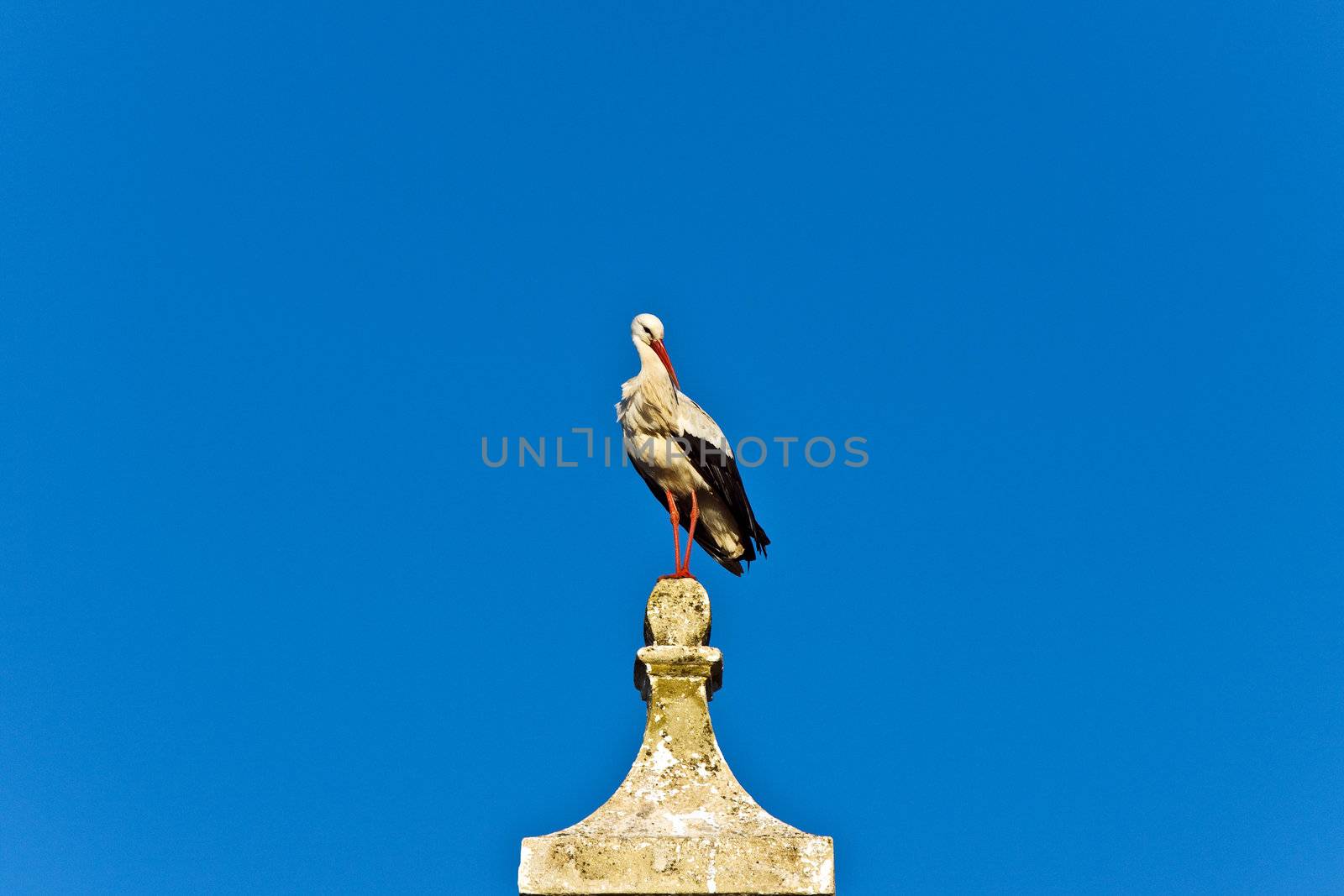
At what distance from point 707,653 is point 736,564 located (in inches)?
161

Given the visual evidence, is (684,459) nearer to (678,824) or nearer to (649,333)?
(649,333)

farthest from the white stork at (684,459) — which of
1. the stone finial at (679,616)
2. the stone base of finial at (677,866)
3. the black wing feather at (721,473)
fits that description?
the stone base of finial at (677,866)

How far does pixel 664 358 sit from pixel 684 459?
2.58ft

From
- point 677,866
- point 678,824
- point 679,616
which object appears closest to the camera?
point 677,866

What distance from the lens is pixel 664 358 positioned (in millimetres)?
10328

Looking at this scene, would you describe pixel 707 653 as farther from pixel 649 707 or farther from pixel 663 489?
pixel 663 489

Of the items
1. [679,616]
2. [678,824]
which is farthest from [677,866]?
[679,616]

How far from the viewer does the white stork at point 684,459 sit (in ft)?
32.9

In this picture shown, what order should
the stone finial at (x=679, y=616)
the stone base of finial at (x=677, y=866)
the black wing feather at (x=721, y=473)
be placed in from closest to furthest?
the stone base of finial at (x=677, y=866)
the stone finial at (x=679, y=616)
the black wing feather at (x=721, y=473)

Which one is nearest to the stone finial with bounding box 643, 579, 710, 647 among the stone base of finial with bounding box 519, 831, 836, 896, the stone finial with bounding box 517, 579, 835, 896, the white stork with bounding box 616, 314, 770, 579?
the stone finial with bounding box 517, 579, 835, 896

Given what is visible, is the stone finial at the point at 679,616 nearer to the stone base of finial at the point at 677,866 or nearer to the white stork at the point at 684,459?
the stone base of finial at the point at 677,866

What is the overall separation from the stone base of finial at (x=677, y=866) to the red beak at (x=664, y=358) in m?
4.91

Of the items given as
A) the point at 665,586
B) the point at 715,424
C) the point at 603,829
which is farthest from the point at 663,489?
the point at 603,829

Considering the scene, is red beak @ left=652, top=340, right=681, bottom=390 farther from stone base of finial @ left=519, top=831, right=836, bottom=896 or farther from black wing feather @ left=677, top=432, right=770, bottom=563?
stone base of finial @ left=519, top=831, right=836, bottom=896
